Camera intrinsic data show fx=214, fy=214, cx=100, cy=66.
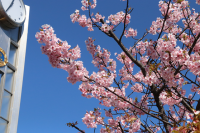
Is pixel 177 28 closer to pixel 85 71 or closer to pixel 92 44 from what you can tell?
pixel 92 44

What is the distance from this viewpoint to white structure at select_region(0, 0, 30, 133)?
7391mm

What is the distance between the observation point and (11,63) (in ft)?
27.0

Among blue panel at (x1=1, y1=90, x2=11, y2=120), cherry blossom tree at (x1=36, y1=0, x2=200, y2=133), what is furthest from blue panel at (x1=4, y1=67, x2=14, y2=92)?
cherry blossom tree at (x1=36, y1=0, x2=200, y2=133)

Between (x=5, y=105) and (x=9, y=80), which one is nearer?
(x=5, y=105)

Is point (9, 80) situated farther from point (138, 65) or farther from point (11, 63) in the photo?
point (138, 65)

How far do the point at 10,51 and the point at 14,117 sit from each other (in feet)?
8.30

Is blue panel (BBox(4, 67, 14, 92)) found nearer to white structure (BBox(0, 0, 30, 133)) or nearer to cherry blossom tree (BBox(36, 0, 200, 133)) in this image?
white structure (BBox(0, 0, 30, 133))

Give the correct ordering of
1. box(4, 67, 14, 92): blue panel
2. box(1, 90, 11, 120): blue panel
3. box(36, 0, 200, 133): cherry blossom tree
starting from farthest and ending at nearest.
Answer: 1. box(4, 67, 14, 92): blue panel
2. box(1, 90, 11, 120): blue panel
3. box(36, 0, 200, 133): cherry blossom tree

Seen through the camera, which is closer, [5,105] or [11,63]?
[5,105]

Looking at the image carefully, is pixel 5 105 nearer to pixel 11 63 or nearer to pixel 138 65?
pixel 11 63

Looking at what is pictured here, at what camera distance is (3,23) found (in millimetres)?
7906

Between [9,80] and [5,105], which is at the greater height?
[9,80]

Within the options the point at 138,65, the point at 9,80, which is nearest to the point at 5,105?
the point at 9,80

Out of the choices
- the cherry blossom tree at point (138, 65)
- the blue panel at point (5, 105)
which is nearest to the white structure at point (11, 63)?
the blue panel at point (5, 105)
